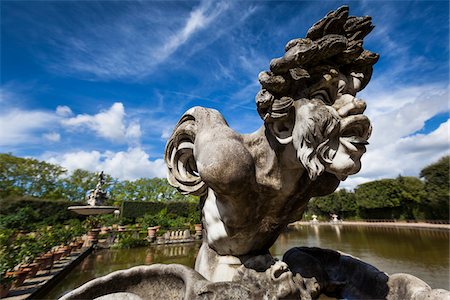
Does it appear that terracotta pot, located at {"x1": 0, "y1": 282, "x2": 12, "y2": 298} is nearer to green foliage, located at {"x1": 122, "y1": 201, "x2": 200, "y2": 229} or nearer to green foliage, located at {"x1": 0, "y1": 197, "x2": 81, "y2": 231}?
green foliage, located at {"x1": 122, "y1": 201, "x2": 200, "y2": 229}

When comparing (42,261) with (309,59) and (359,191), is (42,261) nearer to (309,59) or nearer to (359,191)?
(309,59)

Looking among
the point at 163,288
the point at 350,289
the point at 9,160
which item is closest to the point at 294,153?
the point at 350,289

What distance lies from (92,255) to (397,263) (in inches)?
377

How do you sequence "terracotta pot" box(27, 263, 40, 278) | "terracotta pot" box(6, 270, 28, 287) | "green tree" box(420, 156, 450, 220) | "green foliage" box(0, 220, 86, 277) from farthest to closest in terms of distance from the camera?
1. "green tree" box(420, 156, 450, 220)
2. "terracotta pot" box(27, 263, 40, 278)
3. "terracotta pot" box(6, 270, 28, 287)
4. "green foliage" box(0, 220, 86, 277)

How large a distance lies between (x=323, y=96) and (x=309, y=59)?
0.25m

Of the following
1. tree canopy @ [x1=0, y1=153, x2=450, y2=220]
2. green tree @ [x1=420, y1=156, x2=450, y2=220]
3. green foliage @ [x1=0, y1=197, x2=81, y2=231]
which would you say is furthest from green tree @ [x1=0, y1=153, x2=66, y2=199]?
green tree @ [x1=420, y1=156, x2=450, y2=220]

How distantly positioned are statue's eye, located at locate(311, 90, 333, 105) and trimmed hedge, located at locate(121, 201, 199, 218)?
55.2 ft

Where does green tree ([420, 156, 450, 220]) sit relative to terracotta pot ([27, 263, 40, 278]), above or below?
above

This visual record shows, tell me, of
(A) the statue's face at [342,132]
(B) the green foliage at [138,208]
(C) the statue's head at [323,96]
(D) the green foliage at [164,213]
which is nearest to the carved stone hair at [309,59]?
(C) the statue's head at [323,96]

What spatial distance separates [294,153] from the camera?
1592 mm

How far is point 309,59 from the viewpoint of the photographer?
1.49m

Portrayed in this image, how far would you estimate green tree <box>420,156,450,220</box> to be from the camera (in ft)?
60.5

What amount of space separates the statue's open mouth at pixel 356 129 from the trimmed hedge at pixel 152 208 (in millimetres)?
16921

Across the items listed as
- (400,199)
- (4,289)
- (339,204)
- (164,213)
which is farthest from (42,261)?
(339,204)
